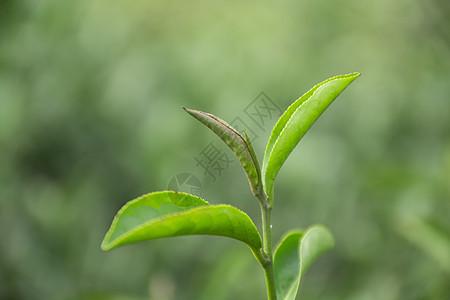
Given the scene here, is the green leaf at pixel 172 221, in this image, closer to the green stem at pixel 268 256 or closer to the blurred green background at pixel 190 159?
the green stem at pixel 268 256

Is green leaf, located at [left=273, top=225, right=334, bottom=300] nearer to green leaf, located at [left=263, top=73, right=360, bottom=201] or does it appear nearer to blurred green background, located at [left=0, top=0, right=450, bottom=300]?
green leaf, located at [left=263, top=73, right=360, bottom=201]

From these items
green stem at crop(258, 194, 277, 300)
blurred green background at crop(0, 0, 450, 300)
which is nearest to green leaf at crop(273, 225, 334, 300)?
green stem at crop(258, 194, 277, 300)

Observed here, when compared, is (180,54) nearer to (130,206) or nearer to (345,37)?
(345,37)

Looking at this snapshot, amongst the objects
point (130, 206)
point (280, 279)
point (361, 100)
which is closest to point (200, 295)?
point (280, 279)
